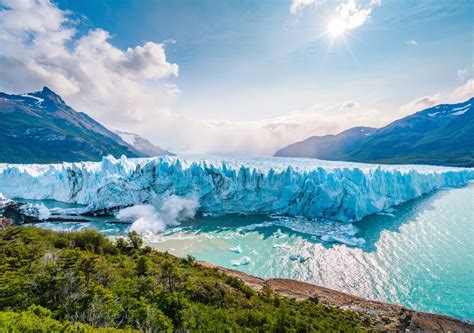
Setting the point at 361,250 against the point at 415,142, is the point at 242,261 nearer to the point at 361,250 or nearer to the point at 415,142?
the point at 361,250

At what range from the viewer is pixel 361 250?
15.3 metres

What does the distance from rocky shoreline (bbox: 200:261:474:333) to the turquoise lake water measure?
0.57 meters

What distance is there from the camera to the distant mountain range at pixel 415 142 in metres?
75.7

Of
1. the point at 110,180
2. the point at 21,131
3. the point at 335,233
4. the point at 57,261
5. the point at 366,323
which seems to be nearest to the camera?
the point at 57,261

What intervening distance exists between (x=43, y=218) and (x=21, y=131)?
261ft

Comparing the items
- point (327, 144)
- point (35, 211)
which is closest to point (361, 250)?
point (35, 211)

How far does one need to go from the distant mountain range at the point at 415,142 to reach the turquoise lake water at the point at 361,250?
197 feet

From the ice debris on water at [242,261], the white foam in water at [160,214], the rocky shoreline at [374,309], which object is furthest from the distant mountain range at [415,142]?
the ice debris on water at [242,261]

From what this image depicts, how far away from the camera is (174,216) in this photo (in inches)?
856

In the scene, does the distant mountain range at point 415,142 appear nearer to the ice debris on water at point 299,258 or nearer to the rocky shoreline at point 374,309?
the ice debris on water at point 299,258

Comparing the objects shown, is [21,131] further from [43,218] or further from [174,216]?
[174,216]

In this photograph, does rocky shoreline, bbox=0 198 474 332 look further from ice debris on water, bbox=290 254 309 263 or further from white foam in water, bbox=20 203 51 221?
white foam in water, bbox=20 203 51 221

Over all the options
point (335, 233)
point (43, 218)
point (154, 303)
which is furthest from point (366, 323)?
point (43, 218)

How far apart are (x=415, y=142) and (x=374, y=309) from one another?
109m
